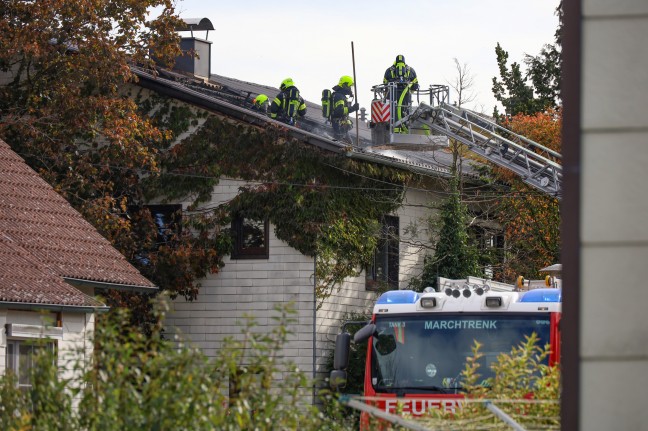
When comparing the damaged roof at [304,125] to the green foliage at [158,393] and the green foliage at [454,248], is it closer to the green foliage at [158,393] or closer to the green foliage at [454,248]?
the green foliage at [454,248]

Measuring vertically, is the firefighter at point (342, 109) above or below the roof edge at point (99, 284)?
above

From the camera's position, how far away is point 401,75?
30453 millimetres

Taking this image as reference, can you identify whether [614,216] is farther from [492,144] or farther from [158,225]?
[492,144]

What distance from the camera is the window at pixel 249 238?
26.3 meters

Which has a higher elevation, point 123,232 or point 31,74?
point 31,74

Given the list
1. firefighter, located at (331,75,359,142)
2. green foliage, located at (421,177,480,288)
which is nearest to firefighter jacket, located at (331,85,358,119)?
firefighter, located at (331,75,359,142)

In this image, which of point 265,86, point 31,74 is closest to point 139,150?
point 31,74

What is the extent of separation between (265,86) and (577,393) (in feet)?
106

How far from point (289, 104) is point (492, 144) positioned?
464cm

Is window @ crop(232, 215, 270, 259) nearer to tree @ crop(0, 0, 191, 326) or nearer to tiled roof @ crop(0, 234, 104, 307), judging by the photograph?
tree @ crop(0, 0, 191, 326)

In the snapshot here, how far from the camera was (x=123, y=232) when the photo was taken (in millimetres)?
25406

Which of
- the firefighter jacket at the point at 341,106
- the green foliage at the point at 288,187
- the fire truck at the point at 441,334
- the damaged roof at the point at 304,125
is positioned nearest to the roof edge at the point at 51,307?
the fire truck at the point at 441,334

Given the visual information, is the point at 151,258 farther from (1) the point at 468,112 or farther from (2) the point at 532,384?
(2) the point at 532,384

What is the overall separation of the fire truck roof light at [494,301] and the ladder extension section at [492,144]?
11.9 m
